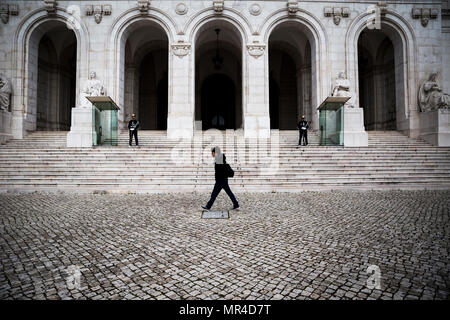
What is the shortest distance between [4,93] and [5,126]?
2183 mm

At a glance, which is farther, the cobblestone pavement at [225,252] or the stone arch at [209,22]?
the stone arch at [209,22]

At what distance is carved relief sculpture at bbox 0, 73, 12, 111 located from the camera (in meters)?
13.4

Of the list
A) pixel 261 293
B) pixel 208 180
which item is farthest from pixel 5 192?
pixel 261 293

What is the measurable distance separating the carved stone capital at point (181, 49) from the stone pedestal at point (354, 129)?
923 centimetres

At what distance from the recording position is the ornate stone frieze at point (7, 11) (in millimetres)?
14234

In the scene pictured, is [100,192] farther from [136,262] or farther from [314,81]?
[314,81]

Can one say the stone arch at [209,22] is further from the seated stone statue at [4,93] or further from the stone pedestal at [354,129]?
the seated stone statue at [4,93]

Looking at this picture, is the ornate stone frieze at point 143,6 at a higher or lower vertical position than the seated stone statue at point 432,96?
higher

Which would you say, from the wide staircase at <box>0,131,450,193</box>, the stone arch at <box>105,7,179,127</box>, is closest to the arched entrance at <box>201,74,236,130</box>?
the stone arch at <box>105,7,179,127</box>

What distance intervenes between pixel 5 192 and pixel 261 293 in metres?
9.37

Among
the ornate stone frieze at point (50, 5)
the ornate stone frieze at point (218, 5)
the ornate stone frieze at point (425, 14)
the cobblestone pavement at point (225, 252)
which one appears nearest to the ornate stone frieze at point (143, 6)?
the ornate stone frieze at point (218, 5)

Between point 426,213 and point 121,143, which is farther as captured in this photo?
point 121,143
